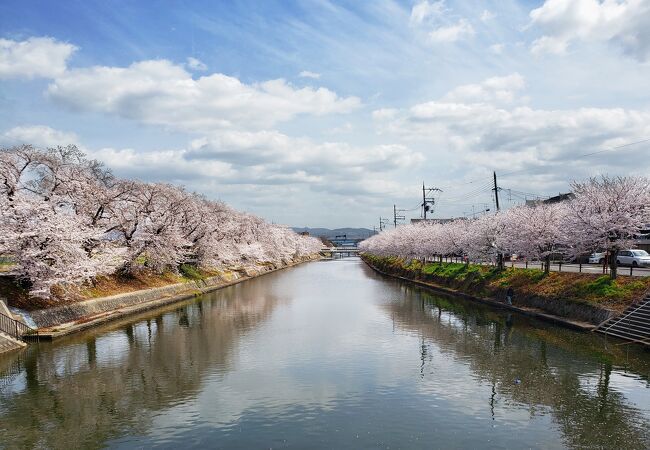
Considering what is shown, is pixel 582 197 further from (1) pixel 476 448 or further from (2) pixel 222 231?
(2) pixel 222 231

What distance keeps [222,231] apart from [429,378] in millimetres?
48063

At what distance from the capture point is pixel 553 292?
34.5m

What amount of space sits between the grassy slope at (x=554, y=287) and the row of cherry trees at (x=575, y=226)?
1551mm

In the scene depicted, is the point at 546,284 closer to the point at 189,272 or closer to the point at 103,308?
the point at 103,308

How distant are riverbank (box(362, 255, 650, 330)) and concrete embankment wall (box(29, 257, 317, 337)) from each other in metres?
28.4

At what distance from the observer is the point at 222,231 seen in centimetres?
6394

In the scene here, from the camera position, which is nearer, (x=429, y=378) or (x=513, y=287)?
(x=429, y=378)

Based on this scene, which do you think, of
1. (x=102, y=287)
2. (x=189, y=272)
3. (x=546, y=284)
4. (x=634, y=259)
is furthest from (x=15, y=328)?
(x=634, y=259)

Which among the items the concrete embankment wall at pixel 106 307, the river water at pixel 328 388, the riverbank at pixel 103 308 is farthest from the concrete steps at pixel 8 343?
the concrete embankment wall at pixel 106 307

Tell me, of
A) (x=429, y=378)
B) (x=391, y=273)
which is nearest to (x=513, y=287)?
(x=429, y=378)

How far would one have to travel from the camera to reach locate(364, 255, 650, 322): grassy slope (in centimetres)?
2838

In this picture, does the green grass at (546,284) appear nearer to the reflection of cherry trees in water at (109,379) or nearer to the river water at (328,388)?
the river water at (328,388)

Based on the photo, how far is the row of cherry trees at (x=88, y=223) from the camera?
27.7m

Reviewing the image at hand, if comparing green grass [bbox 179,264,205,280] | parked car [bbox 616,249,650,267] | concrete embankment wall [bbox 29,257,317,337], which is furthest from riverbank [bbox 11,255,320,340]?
parked car [bbox 616,249,650,267]
